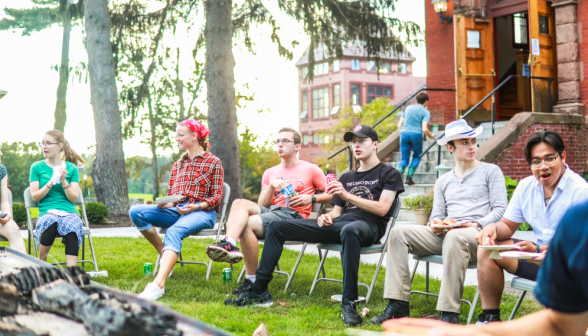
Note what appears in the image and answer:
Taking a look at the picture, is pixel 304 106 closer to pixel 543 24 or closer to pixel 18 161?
pixel 18 161

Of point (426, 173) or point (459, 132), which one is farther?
point (426, 173)

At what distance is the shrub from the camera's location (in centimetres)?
1189

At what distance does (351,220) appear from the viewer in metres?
4.82

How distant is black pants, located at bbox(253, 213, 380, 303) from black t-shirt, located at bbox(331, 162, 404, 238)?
4.6 inches

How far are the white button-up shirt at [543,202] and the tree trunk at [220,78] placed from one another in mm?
7312

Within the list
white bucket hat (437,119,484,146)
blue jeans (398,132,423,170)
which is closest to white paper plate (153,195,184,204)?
white bucket hat (437,119,484,146)

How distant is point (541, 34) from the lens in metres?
11.2

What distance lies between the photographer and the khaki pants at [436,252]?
150 inches

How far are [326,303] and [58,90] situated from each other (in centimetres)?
1916

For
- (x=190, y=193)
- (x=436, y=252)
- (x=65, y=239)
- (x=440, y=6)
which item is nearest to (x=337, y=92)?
(x=440, y=6)

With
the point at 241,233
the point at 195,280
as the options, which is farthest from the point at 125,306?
the point at 195,280

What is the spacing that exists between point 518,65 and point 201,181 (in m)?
11.7

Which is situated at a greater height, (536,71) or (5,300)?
(536,71)

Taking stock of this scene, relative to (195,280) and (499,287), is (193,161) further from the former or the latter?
(499,287)
